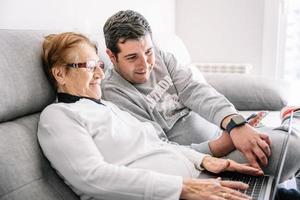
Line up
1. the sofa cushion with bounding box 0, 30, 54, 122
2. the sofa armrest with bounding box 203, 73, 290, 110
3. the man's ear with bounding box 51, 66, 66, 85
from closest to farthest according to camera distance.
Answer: the sofa cushion with bounding box 0, 30, 54, 122, the man's ear with bounding box 51, 66, 66, 85, the sofa armrest with bounding box 203, 73, 290, 110

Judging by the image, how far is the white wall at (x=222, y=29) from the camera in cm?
318

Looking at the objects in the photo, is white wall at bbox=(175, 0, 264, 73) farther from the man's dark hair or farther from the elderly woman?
the elderly woman

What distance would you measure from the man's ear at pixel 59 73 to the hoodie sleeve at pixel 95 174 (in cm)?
21

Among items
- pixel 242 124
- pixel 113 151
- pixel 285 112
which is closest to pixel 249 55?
pixel 285 112

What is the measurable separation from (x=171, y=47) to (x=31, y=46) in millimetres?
1143

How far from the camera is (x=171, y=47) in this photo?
2.26 m

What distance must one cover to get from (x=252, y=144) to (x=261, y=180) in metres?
0.14

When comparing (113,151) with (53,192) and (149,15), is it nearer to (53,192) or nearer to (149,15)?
(53,192)

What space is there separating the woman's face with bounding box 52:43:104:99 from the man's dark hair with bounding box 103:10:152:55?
0.68ft

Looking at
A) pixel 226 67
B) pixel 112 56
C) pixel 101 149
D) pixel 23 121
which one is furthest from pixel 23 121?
pixel 226 67

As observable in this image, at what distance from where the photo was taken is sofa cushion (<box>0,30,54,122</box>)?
3.60 ft

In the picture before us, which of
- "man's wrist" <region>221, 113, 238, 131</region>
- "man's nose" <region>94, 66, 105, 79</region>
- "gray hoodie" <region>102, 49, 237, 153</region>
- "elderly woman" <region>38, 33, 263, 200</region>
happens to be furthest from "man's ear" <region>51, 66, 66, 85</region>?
"man's wrist" <region>221, 113, 238, 131</region>

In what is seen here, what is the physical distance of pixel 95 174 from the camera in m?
0.99

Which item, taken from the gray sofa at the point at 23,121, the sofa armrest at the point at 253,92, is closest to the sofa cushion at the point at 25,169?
the gray sofa at the point at 23,121
